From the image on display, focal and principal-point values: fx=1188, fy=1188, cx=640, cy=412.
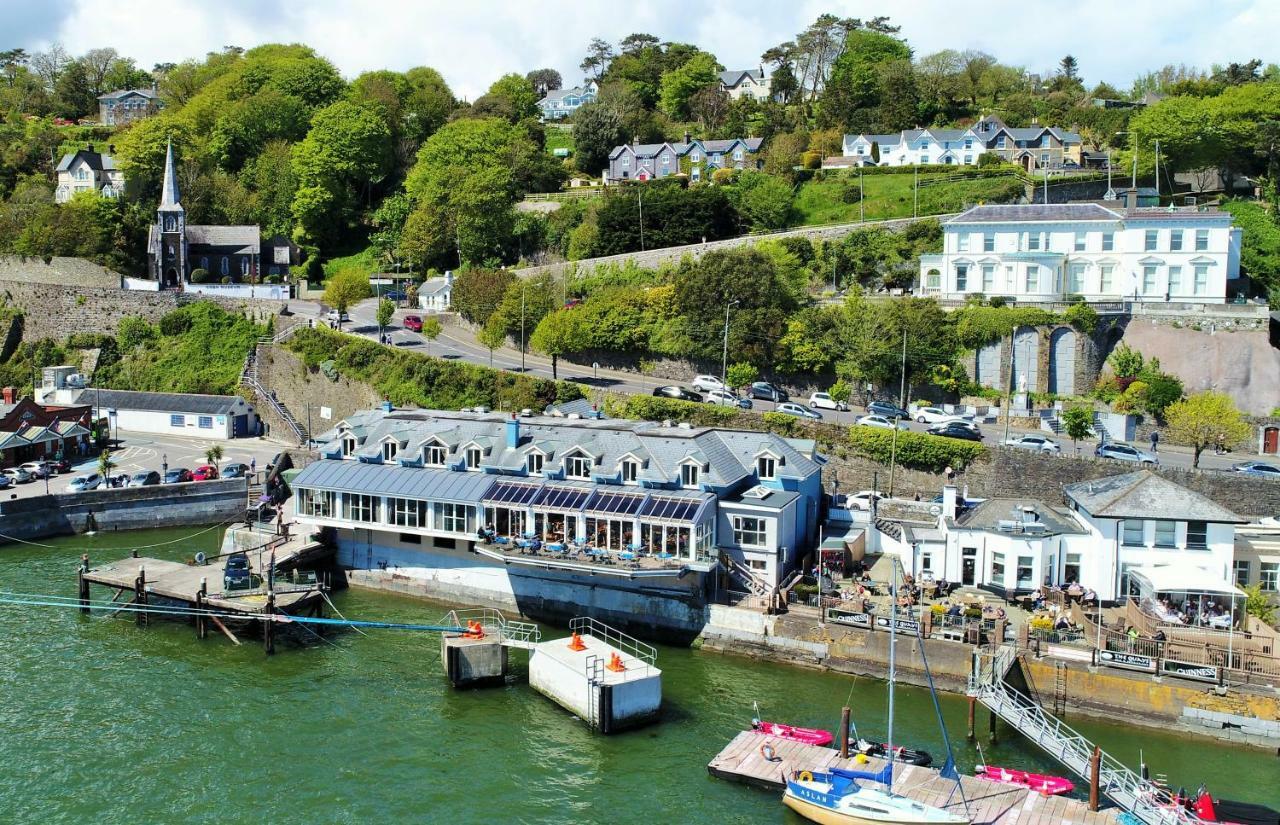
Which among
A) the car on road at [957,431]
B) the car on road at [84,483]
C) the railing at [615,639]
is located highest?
the car on road at [957,431]

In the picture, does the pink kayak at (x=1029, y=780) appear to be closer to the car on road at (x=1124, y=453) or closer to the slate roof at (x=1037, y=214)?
the car on road at (x=1124, y=453)

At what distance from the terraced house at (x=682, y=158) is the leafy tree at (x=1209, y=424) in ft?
135

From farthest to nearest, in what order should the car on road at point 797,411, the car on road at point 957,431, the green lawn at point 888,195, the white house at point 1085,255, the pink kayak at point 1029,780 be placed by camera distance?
1. the green lawn at point 888,195
2. the white house at point 1085,255
3. the car on road at point 797,411
4. the car on road at point 957,431
5. the pink kayak at point 1029,780

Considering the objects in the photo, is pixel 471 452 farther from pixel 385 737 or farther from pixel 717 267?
pixel 717 267

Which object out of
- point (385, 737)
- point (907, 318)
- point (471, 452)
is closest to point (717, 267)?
point (907, 318)

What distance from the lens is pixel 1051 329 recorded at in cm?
5153

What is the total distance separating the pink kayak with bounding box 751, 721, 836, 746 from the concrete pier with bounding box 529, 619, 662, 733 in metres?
2.83

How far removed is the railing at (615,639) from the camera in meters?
A: 31.8

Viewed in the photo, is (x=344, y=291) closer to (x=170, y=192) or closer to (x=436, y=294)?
(x=436, y=294)

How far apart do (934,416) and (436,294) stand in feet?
107

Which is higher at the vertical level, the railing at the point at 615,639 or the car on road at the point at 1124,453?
the car on road at the point at 1124,453

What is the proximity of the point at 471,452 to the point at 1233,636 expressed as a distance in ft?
74.7

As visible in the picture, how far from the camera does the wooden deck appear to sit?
23328 millimetres

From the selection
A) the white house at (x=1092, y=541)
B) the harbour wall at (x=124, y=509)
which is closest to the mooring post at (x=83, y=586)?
the harbour wall at (x=124, y=509)
